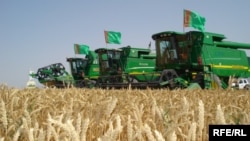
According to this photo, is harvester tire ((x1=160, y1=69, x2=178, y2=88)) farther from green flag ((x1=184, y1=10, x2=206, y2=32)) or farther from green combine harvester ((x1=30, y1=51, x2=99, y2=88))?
green combine harvester ((x1=30, y1=51, x2=99, y2=88))

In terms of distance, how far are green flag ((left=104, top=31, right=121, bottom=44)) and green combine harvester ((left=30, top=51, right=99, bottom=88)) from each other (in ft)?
6.01

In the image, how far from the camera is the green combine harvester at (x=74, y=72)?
2844 cm

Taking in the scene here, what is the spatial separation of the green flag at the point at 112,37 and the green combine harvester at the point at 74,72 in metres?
1.83

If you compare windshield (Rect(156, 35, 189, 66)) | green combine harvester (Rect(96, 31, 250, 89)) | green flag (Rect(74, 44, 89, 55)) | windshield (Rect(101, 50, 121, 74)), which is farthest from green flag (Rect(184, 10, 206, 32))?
green flag (Rect(74, 44, 89, 55))

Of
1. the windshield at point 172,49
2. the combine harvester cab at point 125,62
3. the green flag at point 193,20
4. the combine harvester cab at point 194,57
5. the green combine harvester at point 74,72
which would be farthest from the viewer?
the green combine harvester at point 74,72

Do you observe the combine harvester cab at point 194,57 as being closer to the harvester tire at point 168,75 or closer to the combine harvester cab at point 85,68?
the harvester tire at point 168,75

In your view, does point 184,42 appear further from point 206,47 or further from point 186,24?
point 186,24

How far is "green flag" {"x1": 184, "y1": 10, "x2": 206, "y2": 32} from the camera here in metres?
21.7

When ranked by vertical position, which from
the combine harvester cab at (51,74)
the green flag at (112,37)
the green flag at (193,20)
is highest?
the green flag at (193,20)

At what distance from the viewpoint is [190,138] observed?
133 centimetres

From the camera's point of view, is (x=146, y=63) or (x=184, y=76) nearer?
(x=184, y=76)

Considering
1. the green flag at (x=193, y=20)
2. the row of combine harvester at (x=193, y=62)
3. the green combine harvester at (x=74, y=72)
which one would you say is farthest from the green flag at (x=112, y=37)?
the green flag at (x=193, y=20)

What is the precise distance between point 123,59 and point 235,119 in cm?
2180

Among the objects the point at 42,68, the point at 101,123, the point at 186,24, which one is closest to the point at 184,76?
the point at 186,24
